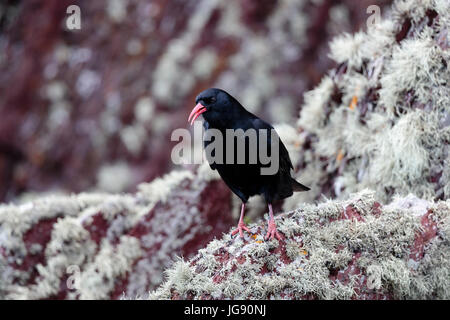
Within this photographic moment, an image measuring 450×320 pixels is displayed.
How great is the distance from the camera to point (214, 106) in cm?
462

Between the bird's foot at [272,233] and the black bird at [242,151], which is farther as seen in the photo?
the black bird at [242,151]

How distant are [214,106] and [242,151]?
1.82 ft

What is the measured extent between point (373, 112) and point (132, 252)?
3384 millimetres

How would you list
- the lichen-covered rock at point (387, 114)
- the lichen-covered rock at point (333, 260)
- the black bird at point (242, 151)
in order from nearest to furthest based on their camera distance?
the lichen-covered rock at point (333, 260) → the black bird at point (242, 151) → the lichen-covered rock at point (387, 114)

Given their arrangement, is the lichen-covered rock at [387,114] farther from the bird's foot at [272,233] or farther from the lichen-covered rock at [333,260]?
the bird's foot at [272,233]

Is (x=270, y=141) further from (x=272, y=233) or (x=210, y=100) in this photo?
(x=272, y=233)

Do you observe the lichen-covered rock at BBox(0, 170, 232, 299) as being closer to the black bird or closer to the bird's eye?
the black bird

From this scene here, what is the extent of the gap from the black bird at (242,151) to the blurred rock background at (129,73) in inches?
189

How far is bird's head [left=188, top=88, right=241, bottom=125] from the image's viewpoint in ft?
15.0

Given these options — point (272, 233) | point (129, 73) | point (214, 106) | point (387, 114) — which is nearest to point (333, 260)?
point (272, 233)

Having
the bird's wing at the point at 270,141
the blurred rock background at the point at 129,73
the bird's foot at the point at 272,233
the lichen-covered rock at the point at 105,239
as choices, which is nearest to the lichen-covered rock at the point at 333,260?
the bird's foot at the point at 272,233

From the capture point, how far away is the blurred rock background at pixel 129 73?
32.4ft

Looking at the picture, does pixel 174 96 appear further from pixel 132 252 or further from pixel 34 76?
pixel 132 252

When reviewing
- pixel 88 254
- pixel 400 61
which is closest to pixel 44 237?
pixel 88 254
